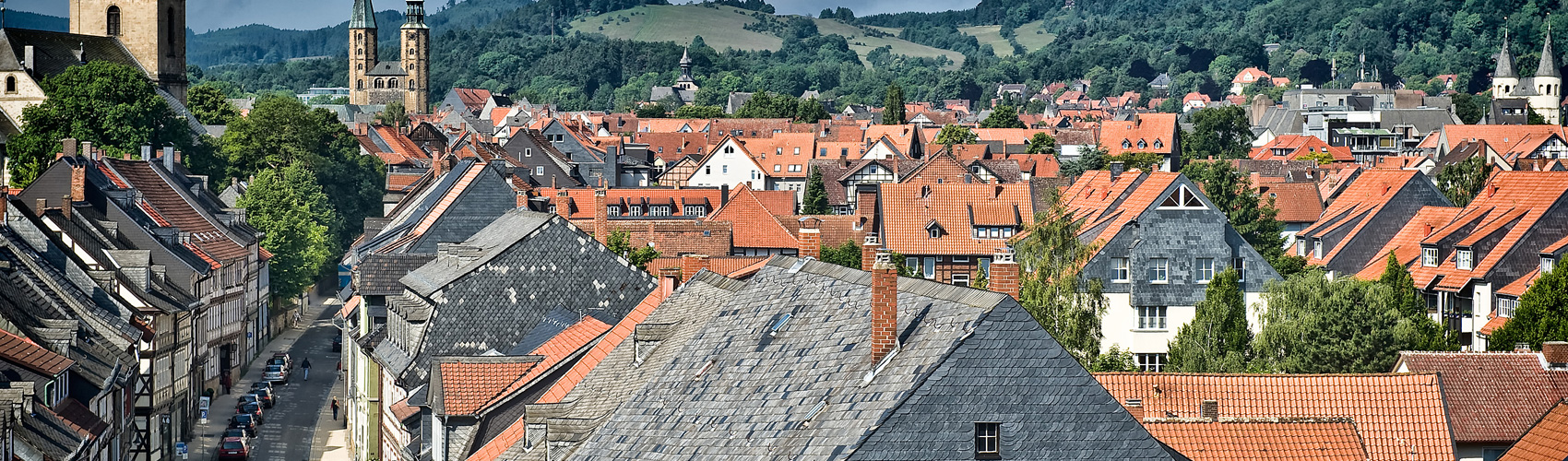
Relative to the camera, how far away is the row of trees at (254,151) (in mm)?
92125

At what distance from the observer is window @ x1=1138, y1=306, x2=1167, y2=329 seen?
57.0 metres

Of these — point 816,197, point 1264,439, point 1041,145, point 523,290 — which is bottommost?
point 1264,439

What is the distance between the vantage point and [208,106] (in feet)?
456

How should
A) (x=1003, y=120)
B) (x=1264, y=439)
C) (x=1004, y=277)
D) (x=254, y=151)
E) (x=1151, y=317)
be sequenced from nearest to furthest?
(x=1264, y=439)
(x=1004, y=277)
(x=1151, y=317)
(x=254, y=151)
(x=1003, y=120)

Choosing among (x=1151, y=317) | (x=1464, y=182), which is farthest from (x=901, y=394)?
(x=1464, y=182)

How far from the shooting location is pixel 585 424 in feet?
A: 89.8

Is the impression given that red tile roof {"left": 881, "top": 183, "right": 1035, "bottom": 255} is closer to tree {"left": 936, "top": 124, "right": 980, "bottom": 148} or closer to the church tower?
the church tower

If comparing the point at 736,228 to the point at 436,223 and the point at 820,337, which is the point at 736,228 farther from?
the point at 820,337

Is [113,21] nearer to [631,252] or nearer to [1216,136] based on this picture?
[1216,136]

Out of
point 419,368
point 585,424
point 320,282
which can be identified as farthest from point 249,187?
point 585,424

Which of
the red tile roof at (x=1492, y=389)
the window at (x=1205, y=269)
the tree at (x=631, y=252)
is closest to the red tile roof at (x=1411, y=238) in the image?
the window at (x=1205, y=269)

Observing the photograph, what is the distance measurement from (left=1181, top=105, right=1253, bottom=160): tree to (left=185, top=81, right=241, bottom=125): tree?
71514 millimetres

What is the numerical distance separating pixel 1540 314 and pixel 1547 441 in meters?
18.3

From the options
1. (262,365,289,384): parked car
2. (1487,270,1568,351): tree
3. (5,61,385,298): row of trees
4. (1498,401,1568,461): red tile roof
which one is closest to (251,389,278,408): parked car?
(262,365,289,384): parked car
